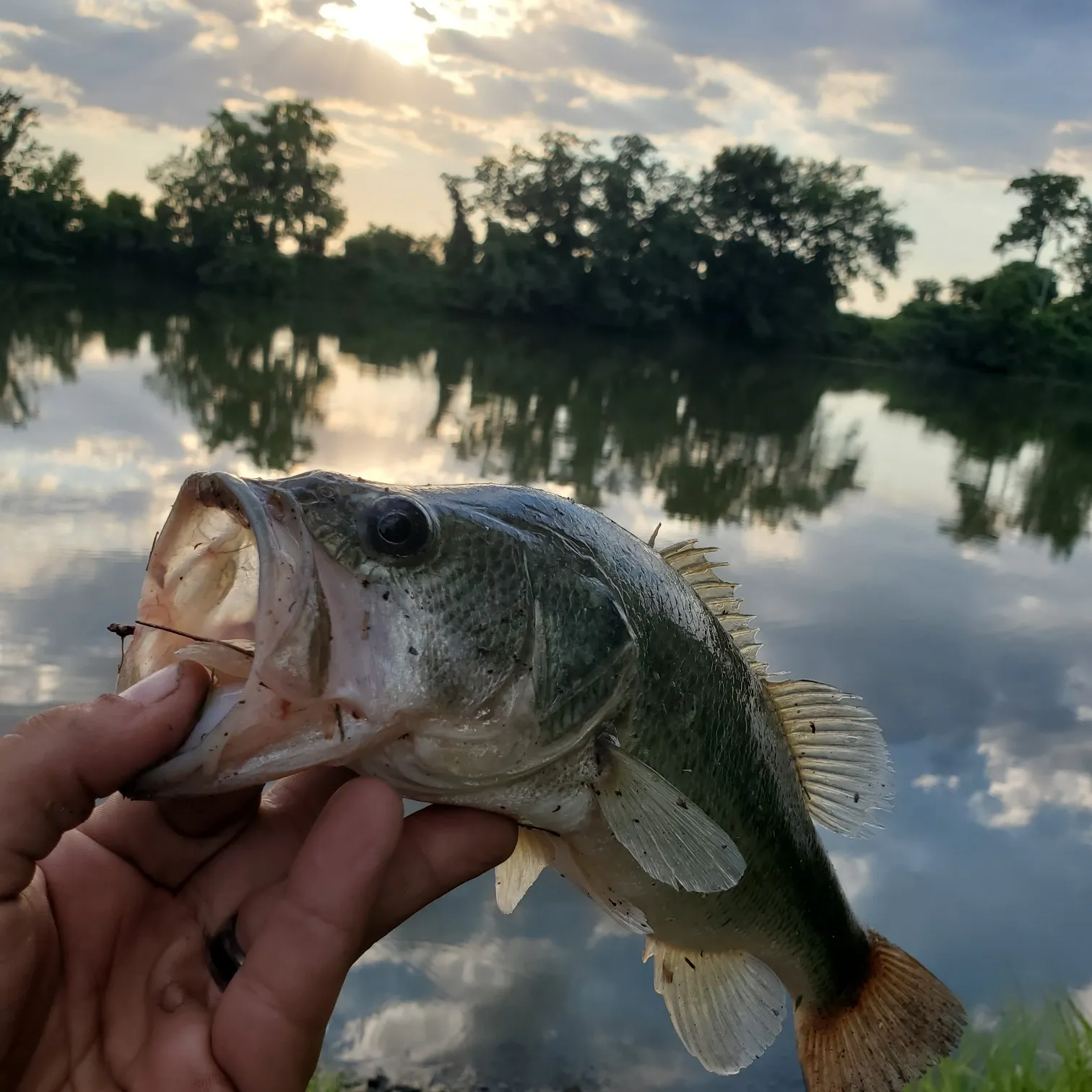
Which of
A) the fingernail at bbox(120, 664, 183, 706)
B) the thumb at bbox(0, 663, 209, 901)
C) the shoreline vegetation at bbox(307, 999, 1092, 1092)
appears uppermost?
the fingernail at bbox(120, 664, 183, 706)

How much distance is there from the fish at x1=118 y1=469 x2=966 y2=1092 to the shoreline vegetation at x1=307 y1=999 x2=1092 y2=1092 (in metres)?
0.88

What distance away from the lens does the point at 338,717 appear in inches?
56.3

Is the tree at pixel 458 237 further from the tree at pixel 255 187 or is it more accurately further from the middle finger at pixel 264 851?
the middle finger at pixel 264 851

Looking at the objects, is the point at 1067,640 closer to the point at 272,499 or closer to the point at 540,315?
the point at 272,499

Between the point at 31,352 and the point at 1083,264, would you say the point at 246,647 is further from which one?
the point at 1083,264

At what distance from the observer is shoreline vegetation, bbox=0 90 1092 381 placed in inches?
1960

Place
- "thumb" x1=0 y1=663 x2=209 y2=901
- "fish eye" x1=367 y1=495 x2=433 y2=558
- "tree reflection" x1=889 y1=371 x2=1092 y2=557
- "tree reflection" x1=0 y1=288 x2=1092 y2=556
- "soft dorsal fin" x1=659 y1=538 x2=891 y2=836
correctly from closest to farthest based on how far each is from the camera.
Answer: "thumb" x1=0 y1=663 x2=209 y2=901 → "fish eye" x1=367 y1=495 x2=433 y2=558 → "soft dorsal fin" x1=659 y1=538 x2=891 y2=836 → "tree reflection" x1=0 y1=288 x2=1092 y2=556 → "tree reflection" x1=889 y1=371 x2=1092 y2=557

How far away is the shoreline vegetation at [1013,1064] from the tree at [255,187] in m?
53.3

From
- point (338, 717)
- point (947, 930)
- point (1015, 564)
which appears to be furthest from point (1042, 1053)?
point (1015, 564)

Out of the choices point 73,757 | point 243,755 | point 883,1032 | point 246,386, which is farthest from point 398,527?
point 246,386

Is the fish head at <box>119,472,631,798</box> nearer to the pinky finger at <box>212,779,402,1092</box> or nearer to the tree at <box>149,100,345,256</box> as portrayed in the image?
the pinky finger at <box>212,779,402,1092</box>

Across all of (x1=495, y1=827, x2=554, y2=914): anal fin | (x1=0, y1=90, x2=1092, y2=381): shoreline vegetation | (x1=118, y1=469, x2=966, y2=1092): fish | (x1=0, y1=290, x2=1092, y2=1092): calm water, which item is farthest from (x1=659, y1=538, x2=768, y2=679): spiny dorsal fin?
(x1=0, y1=90, x2=1092, y2=381): shoreline vegetation

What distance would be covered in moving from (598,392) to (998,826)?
18.3 meters

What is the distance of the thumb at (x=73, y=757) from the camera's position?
4.30 feet
